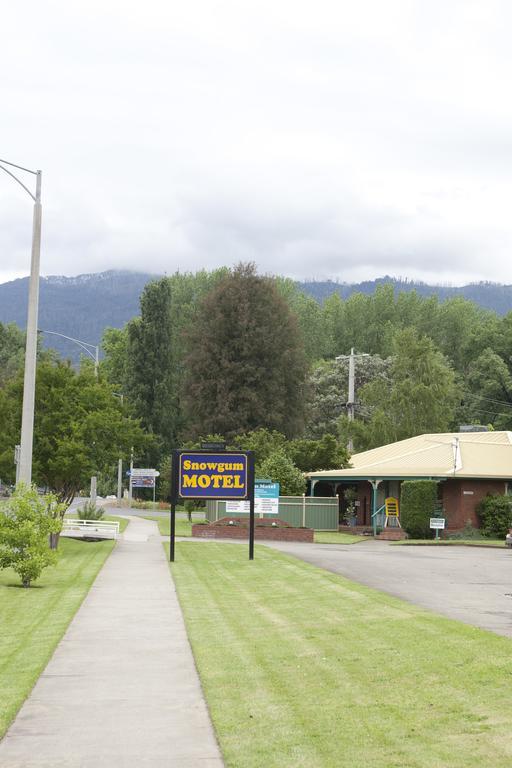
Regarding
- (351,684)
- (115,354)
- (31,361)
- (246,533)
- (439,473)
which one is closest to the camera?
(351,684)

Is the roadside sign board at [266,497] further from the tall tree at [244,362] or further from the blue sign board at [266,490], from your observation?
the tall tree at [244,362]

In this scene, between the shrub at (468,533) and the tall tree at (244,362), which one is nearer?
the shrub at (468,533)

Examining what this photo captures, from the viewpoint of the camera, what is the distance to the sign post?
29.5 m

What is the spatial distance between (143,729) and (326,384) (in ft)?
264

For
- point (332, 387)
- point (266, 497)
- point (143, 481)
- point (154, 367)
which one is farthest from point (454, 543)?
point (154, 367)

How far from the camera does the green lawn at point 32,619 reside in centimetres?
1040

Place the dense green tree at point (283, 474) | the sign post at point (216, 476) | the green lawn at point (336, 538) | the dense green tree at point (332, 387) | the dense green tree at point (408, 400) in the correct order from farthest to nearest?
1. the dense green tree at point (332, 387)
2. the dense green tree at point (408, 400)
3. the dense green tree at point (283, 474)
4. the green lawn at point (336, 538)
5. the sign post at point (216, 476)

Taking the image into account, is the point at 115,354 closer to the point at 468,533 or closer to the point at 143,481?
the point at 143,481

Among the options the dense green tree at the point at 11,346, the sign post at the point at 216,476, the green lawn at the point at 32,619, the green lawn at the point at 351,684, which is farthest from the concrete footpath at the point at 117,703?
the dense green tree at the point at 11,346

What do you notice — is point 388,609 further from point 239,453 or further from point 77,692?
point 239,453

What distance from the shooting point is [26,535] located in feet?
69.4

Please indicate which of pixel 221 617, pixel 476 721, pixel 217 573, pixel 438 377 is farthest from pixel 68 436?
pixel 438 377

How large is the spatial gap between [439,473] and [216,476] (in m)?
21.3

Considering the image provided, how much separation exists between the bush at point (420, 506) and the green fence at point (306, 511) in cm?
430
